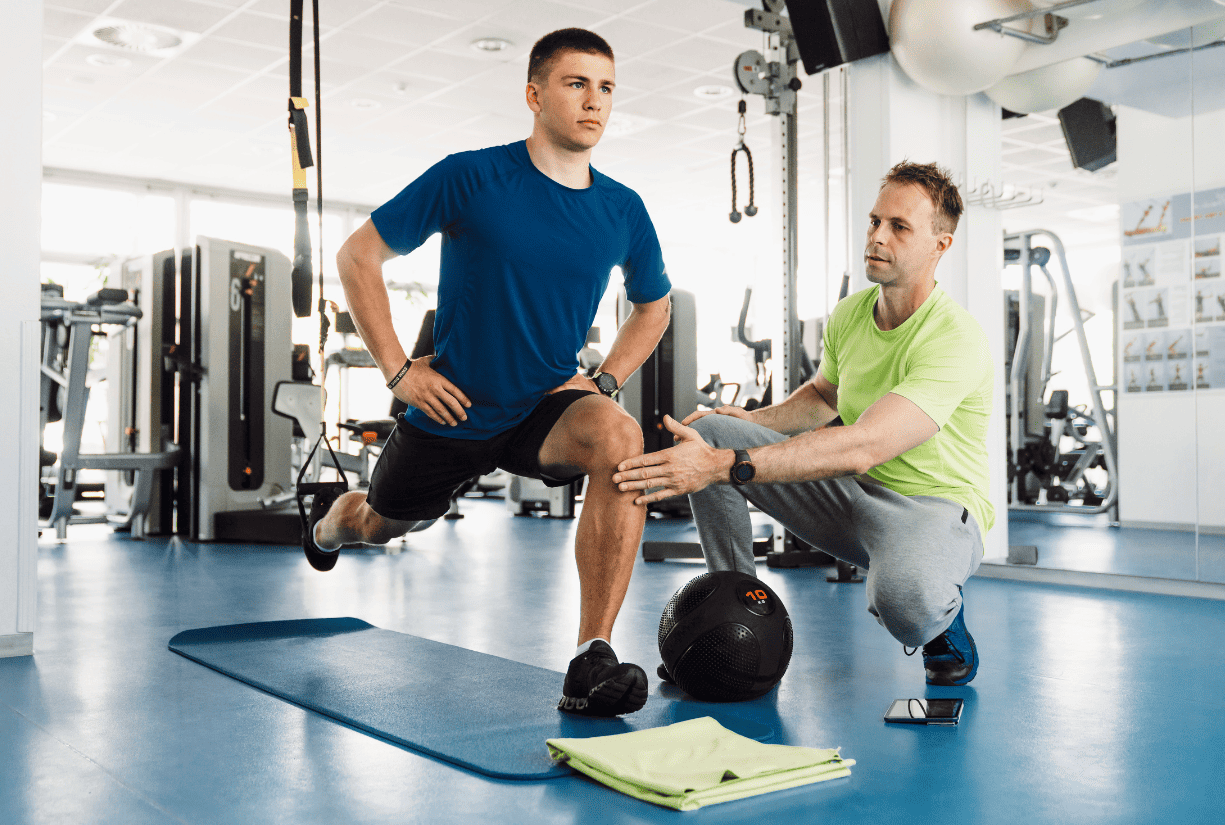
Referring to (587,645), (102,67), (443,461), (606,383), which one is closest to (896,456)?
(606,383)

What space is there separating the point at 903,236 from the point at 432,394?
1.06m

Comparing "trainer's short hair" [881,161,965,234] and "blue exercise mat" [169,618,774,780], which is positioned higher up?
"trainer's short hair" [881,161,965,234]

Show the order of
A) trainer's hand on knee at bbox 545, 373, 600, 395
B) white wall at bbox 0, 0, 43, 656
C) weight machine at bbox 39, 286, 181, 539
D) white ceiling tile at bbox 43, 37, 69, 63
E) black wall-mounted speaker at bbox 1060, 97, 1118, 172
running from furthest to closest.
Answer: white ceiling tile at bbox 43, 37, 69, 63, weight machine at bbox 39, 286, 181, 539, black wall-mounted speaker at bbox 1060, 97, 1118, 172, white wall at bbox 0, 0, 43, 656, trainer's hand on knee at bbox 545, 373, 600, 395

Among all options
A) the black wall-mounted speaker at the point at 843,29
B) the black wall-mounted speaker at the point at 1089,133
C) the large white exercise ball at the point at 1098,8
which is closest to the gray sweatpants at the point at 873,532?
the black wall-mounted speaker at the point at 843,29

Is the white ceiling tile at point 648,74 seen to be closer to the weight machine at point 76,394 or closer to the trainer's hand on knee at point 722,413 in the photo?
the weight machine at point 76,394

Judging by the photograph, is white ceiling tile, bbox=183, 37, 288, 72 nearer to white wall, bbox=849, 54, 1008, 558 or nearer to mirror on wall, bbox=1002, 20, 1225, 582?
white wall, bbox=849, 54, 1008, 558

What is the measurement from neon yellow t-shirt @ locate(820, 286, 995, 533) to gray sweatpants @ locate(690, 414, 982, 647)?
58 mm

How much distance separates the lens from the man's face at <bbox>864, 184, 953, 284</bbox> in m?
2.31

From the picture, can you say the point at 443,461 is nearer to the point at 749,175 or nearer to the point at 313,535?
the point at 313,535

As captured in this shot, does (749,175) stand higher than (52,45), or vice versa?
(52,45)

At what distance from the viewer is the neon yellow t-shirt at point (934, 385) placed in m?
2.18

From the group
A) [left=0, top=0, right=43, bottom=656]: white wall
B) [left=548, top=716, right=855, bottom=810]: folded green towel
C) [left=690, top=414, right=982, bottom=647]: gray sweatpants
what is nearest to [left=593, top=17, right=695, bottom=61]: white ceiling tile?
[left=0, top=0, right=43, bottom=656]: white wall

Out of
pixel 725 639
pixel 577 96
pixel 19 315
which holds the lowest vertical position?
pixel 725 639

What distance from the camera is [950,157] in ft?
14.9
